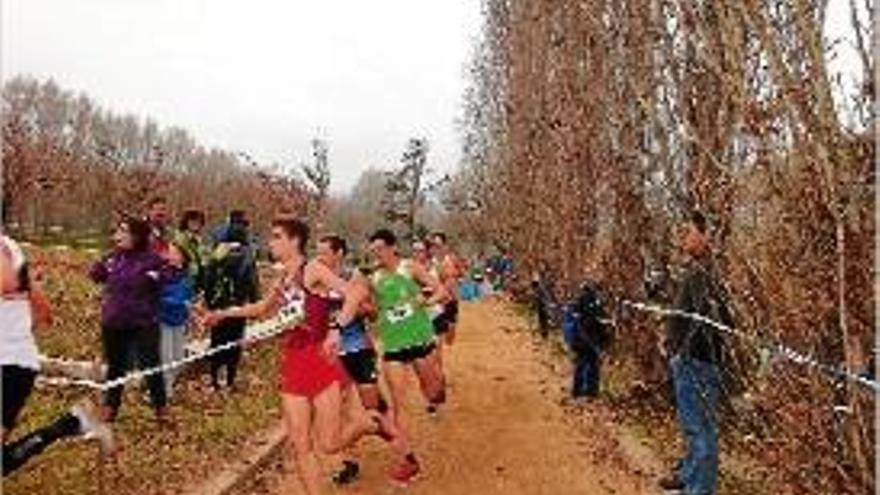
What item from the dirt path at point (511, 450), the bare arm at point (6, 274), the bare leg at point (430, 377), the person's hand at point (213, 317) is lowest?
the dirt path at point (511, 450)

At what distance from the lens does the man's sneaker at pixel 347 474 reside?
1113 centimetres

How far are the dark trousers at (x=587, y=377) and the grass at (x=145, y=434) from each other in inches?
138

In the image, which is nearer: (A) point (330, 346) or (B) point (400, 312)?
(A) point (330, 346)

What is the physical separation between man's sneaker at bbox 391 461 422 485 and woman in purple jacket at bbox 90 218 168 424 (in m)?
2.29

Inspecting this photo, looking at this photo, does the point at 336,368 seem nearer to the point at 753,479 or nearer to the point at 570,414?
the point at 753,479

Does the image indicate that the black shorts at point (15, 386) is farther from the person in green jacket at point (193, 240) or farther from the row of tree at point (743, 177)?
the person in green jacket at point (193, 240)

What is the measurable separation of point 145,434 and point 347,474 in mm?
1987

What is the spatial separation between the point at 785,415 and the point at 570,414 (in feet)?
25.7

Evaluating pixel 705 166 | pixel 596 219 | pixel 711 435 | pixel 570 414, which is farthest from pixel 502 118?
pixel 711 435

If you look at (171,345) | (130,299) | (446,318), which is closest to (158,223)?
(171,345)

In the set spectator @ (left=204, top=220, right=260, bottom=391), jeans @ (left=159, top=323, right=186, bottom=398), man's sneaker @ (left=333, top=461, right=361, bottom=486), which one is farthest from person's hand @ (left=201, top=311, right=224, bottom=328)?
spectator @ (left=204, top=220, right=260, bottom=391)

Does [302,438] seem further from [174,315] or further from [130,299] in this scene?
[174,315]

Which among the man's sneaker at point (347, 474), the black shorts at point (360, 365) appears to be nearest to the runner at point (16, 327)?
the man's sneaker at point (347, 474)

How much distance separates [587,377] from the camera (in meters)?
17.0
